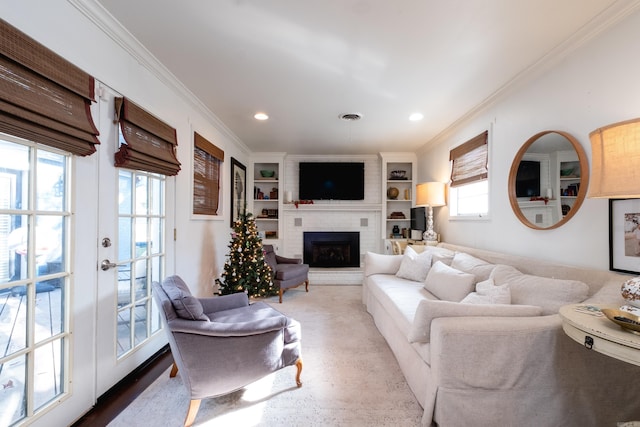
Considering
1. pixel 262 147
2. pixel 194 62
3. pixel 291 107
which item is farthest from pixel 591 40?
pixel 262 147

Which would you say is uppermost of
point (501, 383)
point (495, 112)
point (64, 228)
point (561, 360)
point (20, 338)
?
point (495, 112)

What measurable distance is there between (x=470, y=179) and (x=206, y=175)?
10.5 ft

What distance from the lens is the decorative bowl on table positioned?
1.09 metres

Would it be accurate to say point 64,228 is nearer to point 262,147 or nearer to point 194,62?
point 194,62

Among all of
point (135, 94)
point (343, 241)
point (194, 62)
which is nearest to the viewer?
point (135, 94)

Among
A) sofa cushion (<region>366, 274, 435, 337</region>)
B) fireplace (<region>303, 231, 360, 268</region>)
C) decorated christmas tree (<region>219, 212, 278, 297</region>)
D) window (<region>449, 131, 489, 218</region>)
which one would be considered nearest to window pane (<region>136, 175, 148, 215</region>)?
decorated christmas tree (<region>219, 212, 278, 297</region>)

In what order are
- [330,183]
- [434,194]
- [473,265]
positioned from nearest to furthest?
[473,265] → [434,194] → [330,183]

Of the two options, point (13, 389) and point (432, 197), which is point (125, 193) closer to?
point (13, 389)

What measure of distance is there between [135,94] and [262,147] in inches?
115

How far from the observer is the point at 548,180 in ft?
7.29

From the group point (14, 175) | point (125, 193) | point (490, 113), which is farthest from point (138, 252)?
point (490, 113)

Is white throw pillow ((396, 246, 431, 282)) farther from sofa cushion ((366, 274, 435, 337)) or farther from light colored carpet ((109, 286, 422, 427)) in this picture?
light colored carpet ((109, 286, 422, 427))

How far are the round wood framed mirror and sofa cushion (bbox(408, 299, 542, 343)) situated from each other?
95 cm

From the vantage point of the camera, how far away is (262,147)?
4973mm
